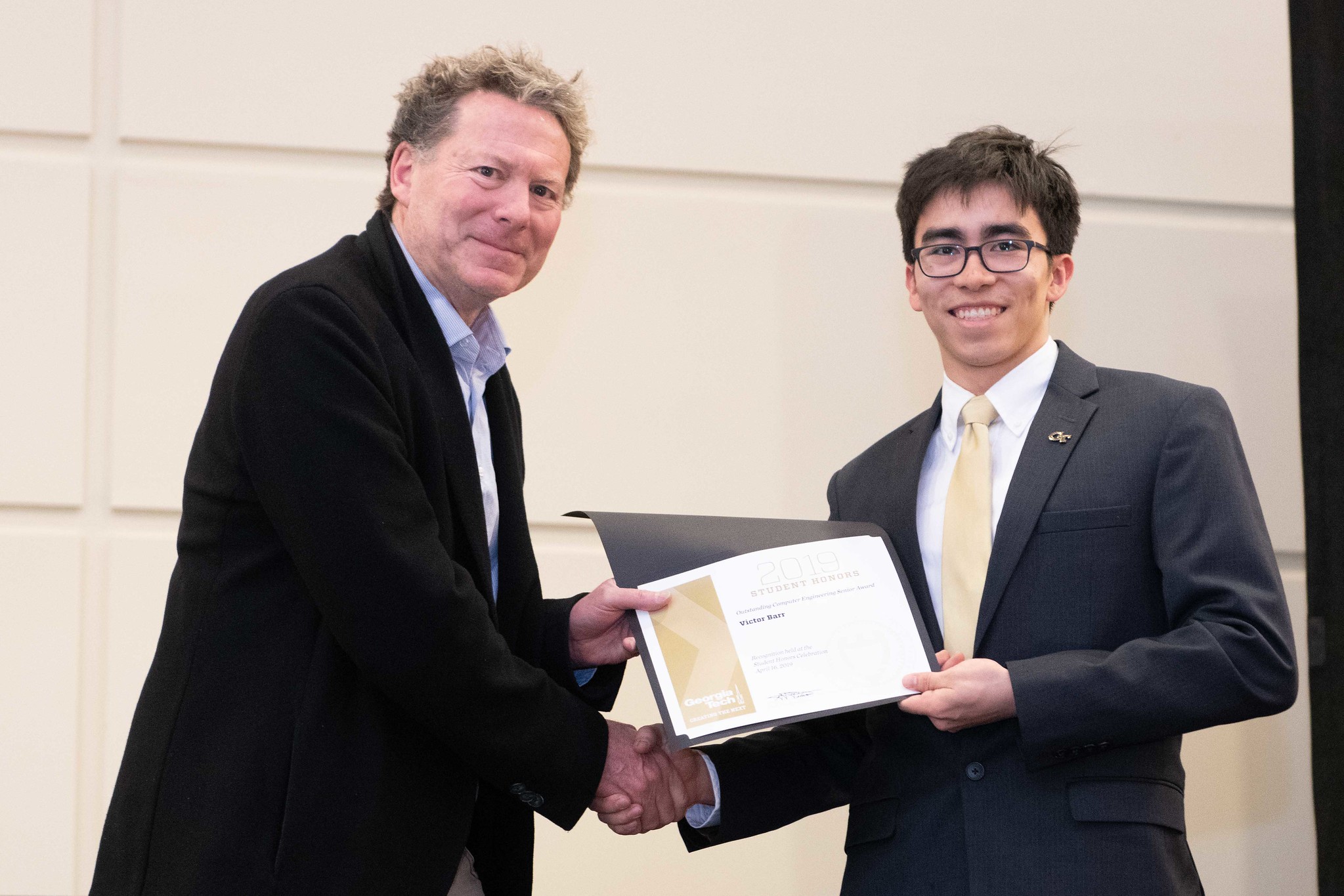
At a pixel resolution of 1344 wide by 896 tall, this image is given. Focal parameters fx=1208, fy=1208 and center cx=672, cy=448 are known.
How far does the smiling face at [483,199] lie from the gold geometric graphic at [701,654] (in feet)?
2.02

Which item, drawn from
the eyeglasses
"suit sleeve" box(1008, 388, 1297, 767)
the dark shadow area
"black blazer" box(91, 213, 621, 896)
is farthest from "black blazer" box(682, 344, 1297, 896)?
the dark shadow area

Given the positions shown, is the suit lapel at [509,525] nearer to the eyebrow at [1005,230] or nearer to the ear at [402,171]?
the ear at [402,171]

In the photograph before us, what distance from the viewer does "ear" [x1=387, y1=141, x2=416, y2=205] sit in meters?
2.14

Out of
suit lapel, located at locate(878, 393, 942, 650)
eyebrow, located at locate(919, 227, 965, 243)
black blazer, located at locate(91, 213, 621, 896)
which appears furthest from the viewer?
eyebrow, located at locate(919, 227, 965, 243)

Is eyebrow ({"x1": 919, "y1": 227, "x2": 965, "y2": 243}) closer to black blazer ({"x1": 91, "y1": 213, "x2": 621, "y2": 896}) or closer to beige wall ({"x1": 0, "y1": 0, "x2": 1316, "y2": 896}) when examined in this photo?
black blazer ({"x1": 91, "y1": 213, "x2": 621, "y2": 896})

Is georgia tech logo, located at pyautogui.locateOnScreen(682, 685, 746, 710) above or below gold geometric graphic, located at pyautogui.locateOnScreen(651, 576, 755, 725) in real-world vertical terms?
below

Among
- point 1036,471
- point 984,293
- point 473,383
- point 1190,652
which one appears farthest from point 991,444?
point 473,383

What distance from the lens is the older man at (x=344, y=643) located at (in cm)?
167

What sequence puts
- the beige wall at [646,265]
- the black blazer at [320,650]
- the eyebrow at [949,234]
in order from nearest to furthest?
the black blazer at [320,650], the eyebrow at [949,234], the beige wall at [646,265]

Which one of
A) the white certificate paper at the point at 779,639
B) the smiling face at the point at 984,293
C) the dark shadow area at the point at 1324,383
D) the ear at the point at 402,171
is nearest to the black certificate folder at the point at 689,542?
the white certificate paper at the point at 779,639

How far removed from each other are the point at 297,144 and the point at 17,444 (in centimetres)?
100

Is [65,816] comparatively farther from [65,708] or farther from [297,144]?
[297,144]

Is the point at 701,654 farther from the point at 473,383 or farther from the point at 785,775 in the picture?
the point at 473,383

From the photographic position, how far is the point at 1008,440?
2.05 metres
